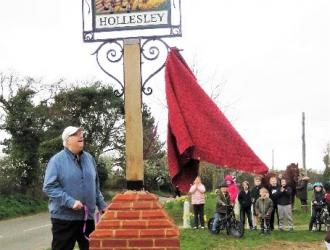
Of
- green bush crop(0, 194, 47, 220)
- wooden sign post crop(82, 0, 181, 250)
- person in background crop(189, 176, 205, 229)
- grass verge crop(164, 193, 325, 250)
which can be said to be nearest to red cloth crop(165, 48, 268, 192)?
wooden sign post crop(82, 0, 181, 250)

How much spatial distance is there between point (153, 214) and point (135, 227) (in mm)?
192

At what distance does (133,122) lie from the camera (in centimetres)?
549

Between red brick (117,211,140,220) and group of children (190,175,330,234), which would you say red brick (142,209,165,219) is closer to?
red brick (117,211,140,220)

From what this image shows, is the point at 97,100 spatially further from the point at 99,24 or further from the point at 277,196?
the point at 99,24

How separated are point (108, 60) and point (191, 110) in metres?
0.93

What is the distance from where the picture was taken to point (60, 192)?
5.43 metres

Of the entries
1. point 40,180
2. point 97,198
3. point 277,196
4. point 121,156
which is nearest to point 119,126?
point 121,156

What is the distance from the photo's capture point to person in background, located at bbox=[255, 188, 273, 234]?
15.5 meters

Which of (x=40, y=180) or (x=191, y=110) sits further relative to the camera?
(x=40, y=180)

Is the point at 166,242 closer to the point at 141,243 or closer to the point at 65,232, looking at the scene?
the point at 141,243

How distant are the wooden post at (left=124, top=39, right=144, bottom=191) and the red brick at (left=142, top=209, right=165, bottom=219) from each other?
31 centimetres

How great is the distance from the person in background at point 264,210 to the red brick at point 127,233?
35.1ft

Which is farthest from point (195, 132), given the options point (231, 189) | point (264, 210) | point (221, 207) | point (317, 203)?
point (231, 189)

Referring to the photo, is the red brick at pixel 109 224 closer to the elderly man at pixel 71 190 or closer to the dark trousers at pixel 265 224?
the elderly man at pixel 71 190
